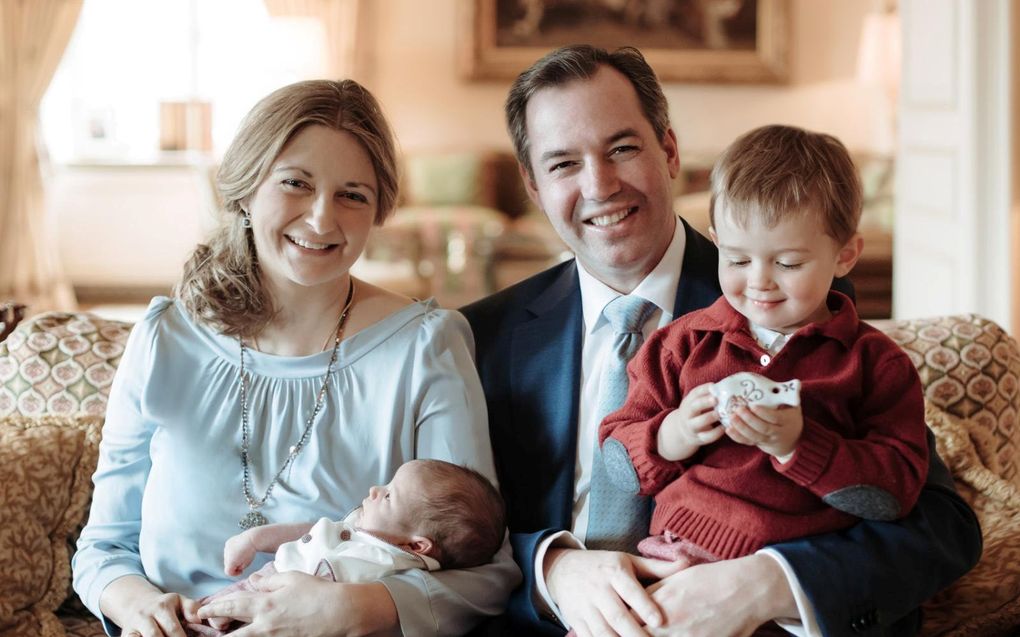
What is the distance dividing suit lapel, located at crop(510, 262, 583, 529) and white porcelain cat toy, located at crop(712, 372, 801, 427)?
0.56 meters

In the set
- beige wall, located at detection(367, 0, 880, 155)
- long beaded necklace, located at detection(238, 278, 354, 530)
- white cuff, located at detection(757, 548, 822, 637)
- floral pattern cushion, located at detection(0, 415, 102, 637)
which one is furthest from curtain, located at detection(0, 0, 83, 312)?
white cuff, located at detection(757, 548, 822, 637)

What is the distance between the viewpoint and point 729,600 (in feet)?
5.43

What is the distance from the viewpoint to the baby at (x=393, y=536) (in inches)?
71.9

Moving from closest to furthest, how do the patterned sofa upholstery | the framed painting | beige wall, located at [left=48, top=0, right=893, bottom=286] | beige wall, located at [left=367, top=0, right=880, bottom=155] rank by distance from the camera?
the patterned sofa upholstery, beige wall, located at [left=48, top=0, right=893, bottom=286], the framed painting, beige wall, located at [left=367, top=0, right=880, bottom=155]

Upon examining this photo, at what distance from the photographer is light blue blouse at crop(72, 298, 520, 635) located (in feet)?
6.52

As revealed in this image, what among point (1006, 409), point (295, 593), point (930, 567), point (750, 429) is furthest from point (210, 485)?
point (1006, 409)

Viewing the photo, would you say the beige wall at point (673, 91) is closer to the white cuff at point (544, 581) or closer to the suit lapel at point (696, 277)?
the suit lapel at point (696, 277)

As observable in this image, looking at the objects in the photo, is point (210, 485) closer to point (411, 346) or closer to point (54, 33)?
point (411, 346)

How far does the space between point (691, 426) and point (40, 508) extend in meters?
1.26

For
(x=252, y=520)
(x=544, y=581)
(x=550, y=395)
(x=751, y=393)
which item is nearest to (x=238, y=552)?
(x=252, y=520)

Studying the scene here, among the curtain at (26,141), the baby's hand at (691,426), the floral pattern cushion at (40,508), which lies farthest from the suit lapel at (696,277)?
the curtain at (26,141)

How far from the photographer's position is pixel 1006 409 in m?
2.34

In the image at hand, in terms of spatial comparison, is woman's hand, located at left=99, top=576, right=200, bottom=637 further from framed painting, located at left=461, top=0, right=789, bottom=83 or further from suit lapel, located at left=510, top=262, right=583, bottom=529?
framed painting, located at left=461, top=0, right=789, bottom=83

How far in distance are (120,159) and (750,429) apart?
25.8 feet
